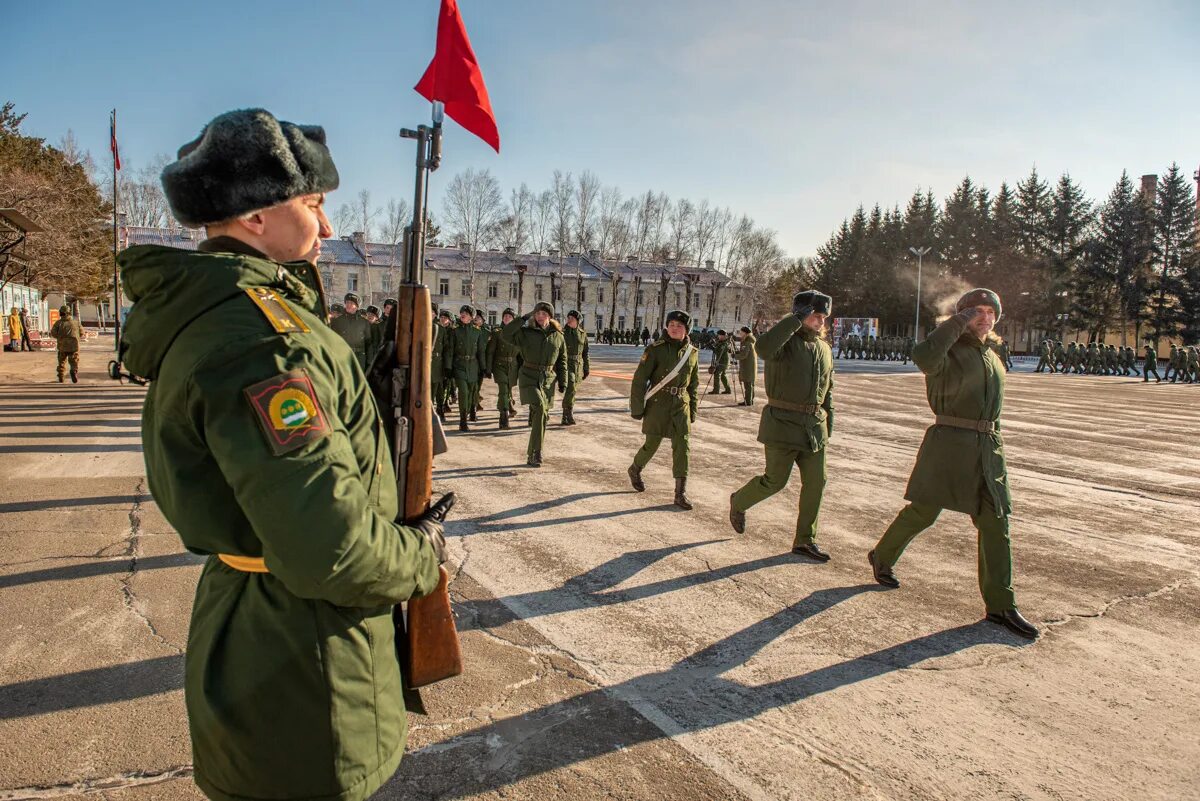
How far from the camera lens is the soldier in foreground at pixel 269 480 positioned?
4.48ft

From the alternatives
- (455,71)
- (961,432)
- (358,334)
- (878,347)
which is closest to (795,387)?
(961,432)

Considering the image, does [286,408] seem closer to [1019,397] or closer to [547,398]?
[547,398]

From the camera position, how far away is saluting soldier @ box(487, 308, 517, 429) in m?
12.4

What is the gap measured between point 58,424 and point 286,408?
13.2 metres

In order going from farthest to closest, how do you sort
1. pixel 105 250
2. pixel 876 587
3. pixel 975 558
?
pixel 105 250, pixel 975 558, pixel 876 587

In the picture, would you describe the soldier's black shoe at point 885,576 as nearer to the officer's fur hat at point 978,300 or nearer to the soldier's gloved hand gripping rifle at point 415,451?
the officer's fur hat at point 978,300

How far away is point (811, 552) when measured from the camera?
5.96 m

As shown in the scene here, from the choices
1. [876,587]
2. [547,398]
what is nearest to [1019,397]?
[547,398]

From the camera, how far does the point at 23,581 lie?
500 cm

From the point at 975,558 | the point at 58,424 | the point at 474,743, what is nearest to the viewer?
the point at 474,743

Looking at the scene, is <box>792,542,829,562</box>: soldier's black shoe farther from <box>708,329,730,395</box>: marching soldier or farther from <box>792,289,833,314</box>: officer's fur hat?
<box>708,329,730,395</box>: marching soldier

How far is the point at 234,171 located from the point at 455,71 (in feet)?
6.69

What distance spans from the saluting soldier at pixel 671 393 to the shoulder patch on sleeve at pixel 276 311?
6201mm

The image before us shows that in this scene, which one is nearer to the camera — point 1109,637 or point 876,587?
point 1109,637
